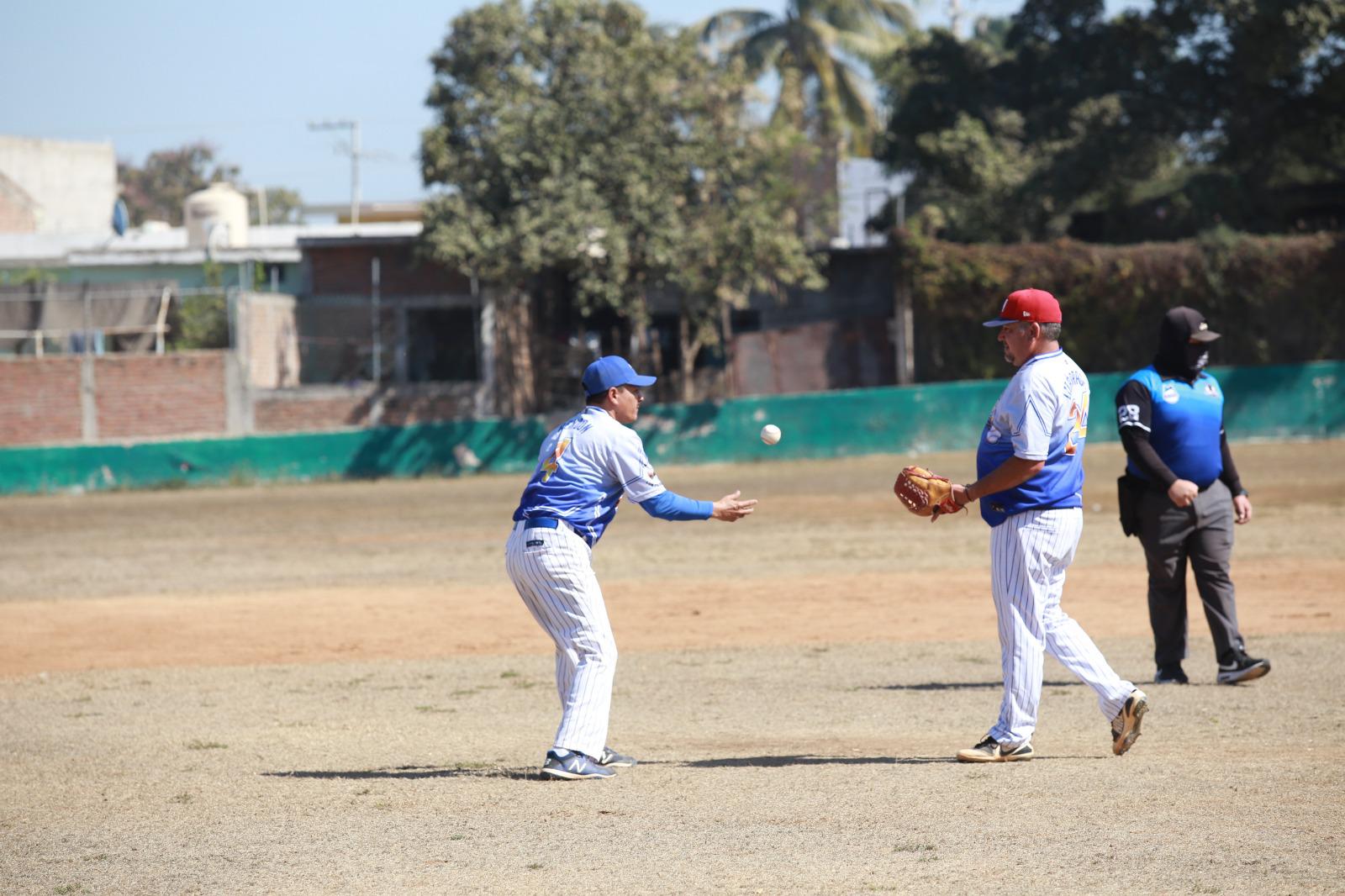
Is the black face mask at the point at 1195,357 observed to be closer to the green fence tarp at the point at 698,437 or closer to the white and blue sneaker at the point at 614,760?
the white and blue sneaker at the point at 614,760

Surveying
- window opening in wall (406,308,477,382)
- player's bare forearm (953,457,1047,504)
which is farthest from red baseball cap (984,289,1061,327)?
window opening in wall (406,308,477,382)

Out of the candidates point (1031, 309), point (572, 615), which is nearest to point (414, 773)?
point (572, 615)

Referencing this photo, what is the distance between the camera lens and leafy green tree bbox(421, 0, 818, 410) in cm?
3306

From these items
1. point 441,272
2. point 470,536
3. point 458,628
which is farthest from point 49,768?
point 441,272

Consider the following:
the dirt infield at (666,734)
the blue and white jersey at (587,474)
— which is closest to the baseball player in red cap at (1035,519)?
the dirt infield at (666,734)

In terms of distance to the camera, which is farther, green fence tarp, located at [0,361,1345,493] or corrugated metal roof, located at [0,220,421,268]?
corrugated metal roof, located at [0,220,421,268]

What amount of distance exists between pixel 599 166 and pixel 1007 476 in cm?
2789

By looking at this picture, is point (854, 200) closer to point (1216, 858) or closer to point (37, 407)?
point (37, 407)

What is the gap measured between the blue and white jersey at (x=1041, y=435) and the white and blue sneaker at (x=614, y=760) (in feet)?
7.18

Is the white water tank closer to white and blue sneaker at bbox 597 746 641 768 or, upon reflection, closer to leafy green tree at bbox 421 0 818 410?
leafy green tree at bbox 421 0 818 410

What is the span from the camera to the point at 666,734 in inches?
332

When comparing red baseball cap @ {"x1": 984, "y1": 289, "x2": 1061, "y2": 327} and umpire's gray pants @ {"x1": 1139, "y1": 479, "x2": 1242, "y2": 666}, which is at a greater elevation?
red baseball cap @ {"x1": 984, "y1": 289, "x2": 1061, "y2": 327}

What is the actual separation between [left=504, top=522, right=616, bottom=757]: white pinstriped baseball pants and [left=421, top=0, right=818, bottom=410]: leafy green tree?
85.1 feet

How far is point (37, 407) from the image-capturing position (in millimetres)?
35875
